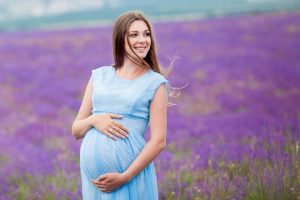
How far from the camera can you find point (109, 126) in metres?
2.86

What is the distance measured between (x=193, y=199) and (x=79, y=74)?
10357 millimetres

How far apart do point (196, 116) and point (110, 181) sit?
606cm

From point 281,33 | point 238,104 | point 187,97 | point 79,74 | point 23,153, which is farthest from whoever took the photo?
point 281,33

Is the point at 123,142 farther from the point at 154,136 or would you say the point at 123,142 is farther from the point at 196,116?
the point at 196,116

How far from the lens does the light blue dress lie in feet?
9.37

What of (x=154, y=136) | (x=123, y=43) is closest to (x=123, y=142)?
(x=154, y=136)

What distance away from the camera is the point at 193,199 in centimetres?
396

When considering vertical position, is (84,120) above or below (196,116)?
above

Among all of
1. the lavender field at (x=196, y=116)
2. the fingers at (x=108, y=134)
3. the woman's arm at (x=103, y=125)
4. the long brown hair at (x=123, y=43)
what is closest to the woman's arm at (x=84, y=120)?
the woman's arm at (x=103, y=125)

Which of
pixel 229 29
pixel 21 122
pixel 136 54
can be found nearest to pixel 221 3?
pixel 229 29

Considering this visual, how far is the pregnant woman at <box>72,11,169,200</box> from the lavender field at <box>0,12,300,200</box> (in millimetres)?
673

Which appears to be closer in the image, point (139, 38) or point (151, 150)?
A: point (151, 150)

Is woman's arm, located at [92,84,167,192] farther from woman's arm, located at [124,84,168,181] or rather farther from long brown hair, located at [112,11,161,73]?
long brown hair, located at [112,11,161,73]

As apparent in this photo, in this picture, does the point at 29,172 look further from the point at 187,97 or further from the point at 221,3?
the point at 221,3
